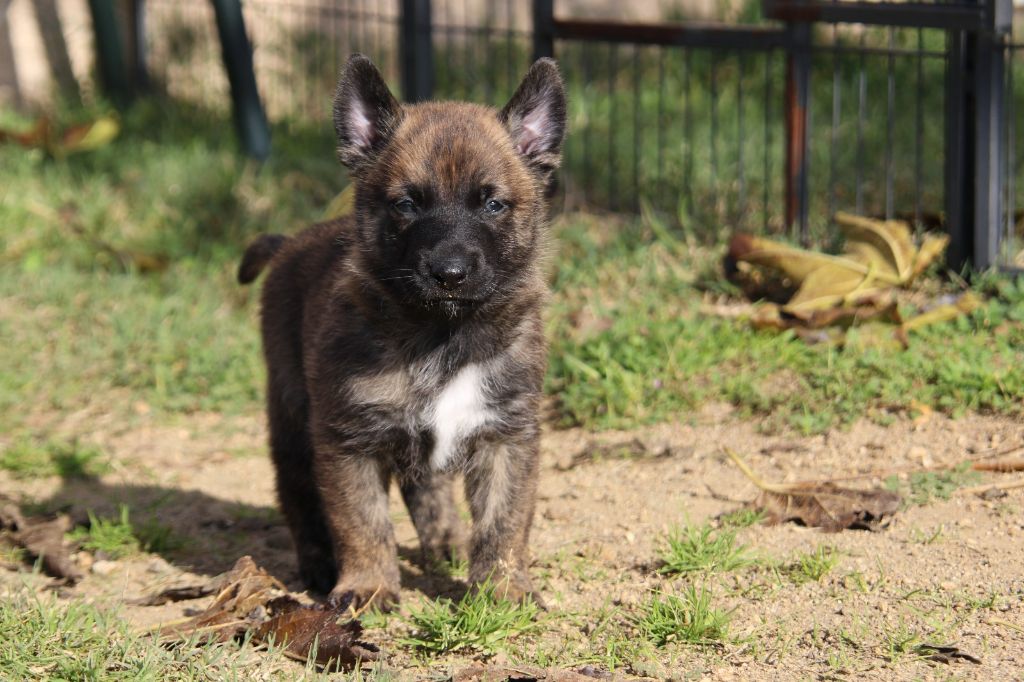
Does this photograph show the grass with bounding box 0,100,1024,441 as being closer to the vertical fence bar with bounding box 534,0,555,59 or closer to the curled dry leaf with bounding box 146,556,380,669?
the vertical fence bar with bounding box 534,0,555,59

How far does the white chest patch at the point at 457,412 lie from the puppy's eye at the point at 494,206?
1.54 ft

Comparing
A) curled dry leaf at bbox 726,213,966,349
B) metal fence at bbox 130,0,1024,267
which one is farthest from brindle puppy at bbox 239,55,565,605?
metal fence at bbox 130,0,1024,267

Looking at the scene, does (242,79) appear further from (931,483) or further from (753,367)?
(931,483)

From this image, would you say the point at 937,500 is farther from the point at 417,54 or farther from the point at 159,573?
the point at 417,54

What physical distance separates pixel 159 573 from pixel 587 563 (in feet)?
4.69

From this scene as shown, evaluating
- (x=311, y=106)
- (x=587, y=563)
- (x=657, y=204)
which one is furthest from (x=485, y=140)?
(x=311, y=106)

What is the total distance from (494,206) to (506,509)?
0.89m

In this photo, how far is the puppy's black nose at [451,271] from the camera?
3668 millimetres

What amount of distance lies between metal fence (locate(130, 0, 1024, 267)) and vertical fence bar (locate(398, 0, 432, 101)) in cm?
1

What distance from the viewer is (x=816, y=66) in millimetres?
8977

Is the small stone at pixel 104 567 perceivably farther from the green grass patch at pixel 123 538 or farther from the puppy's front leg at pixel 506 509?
the puppy's front leg at pixel 506 509

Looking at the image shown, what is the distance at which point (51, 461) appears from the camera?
18.1 ft

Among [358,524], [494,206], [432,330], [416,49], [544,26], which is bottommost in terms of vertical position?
[358,524]

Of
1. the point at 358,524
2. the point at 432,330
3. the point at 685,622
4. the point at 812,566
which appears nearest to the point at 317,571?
the point at 358,524
